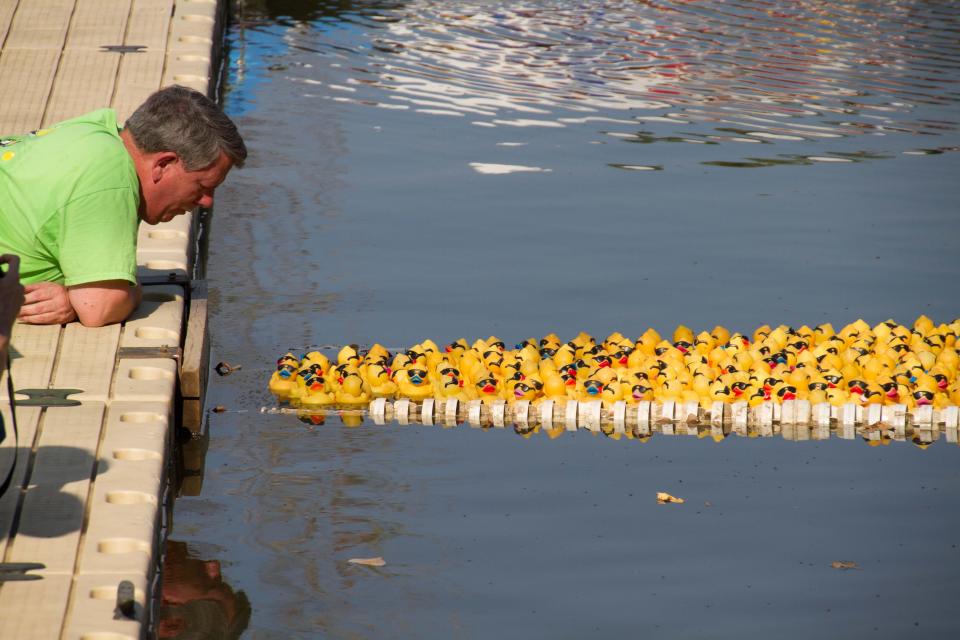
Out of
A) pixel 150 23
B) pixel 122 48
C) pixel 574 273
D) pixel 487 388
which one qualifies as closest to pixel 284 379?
pixel 487 388

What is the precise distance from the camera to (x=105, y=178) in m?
4.88

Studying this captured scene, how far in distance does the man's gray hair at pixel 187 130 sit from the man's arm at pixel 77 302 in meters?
0.60

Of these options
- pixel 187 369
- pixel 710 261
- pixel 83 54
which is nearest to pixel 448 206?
pixel 710 261

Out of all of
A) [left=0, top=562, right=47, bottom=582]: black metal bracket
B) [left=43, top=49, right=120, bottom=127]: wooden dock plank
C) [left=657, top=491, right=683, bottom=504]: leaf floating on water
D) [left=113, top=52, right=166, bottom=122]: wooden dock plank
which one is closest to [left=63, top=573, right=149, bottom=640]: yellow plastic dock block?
[left=0, top=562, right=47, bottom=582]: black metal bracket

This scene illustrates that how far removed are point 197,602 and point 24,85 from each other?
4558 mm

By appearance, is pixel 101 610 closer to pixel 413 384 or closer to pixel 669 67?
pixel 413 384

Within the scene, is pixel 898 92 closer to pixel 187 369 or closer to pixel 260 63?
pixel 260 63

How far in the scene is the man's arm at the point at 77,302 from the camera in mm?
5250

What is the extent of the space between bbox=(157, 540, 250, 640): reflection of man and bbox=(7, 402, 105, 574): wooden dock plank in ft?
2.02

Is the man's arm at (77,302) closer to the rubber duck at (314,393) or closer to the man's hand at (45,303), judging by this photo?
the man's hand at (45,303)

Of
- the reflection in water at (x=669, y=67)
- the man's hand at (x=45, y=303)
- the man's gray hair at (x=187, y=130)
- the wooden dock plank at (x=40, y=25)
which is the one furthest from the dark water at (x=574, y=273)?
the wooden dock plank at (x=40, y=25)

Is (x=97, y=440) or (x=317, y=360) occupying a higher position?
(x=97, y=440)

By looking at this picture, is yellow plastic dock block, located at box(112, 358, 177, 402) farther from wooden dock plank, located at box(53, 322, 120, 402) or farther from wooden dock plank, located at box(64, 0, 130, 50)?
wooden dock plank, located at box(64, 0, 130, 50)

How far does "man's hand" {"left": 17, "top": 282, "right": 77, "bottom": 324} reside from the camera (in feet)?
17.3
